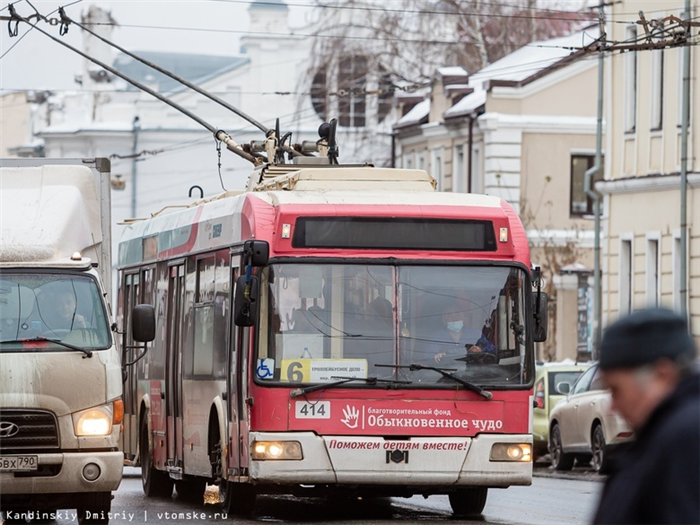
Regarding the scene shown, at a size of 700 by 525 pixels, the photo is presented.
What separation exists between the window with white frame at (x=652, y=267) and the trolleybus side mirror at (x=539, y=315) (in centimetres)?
2251

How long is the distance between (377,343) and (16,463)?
9.96ft

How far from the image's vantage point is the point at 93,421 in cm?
1247

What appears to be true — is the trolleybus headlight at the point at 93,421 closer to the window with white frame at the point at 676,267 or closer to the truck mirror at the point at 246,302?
the truck mirror at the point at 246,302

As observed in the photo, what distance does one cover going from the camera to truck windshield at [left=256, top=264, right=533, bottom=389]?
1384cm

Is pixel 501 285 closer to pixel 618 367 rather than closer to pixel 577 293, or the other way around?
pixel 618 367

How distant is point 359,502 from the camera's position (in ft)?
57.4

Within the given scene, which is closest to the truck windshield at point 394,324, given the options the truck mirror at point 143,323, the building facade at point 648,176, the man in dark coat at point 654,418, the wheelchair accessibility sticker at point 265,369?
the wheelchair accessibility sticker at point 265,369

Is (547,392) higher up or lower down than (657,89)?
lower down

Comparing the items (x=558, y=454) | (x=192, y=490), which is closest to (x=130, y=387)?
(x=192, y=490)

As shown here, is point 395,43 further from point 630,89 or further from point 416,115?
point 630,89

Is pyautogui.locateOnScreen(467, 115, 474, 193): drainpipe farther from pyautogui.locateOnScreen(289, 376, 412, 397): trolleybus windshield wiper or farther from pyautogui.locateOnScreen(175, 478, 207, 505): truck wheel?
pyautogui.locateOnScreen(289, 376, 412, 397): trolleybus windshield wiper

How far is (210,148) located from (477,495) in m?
54.7

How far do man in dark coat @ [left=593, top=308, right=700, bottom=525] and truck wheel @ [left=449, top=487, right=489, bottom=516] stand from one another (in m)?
10.8

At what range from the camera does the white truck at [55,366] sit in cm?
1234
